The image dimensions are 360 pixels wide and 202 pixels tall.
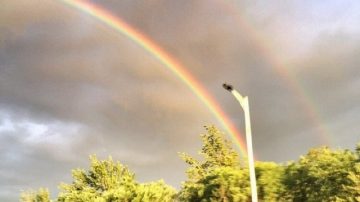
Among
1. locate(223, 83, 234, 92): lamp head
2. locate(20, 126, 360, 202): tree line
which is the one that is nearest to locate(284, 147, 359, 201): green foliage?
locate(20, 126, 360, 202): tree line

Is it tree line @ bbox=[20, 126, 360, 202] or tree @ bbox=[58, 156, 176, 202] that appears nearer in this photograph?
tree line @ bbox=[20, 126, 360, 202]

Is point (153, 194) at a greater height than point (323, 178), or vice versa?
point (153, 194)

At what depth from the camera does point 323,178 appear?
32125mm

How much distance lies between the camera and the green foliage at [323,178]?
31453mm

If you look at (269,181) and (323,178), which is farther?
(269,181)

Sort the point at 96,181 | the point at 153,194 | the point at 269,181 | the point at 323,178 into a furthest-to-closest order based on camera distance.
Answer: the point at 96,181, the point at 153,194, the point at 269,181, the point at 323,178

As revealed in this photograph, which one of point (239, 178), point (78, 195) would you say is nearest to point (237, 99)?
point (239, 178)

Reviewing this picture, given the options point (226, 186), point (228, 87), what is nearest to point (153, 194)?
point (226, 186)

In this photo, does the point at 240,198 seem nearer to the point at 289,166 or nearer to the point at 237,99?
the point at 289,166

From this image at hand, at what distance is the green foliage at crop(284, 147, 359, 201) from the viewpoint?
31.5m

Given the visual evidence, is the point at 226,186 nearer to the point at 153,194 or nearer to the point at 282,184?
the point at 282,184

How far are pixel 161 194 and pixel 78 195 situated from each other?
1777cm

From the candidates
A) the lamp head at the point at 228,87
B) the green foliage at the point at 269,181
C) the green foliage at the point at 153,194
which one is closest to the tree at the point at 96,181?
the green foliage at the point at 153,194

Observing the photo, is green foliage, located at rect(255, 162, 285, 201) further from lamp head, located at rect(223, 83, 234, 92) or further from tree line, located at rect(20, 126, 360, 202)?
lamp head, located at rect(223, 83, 234, 92)
